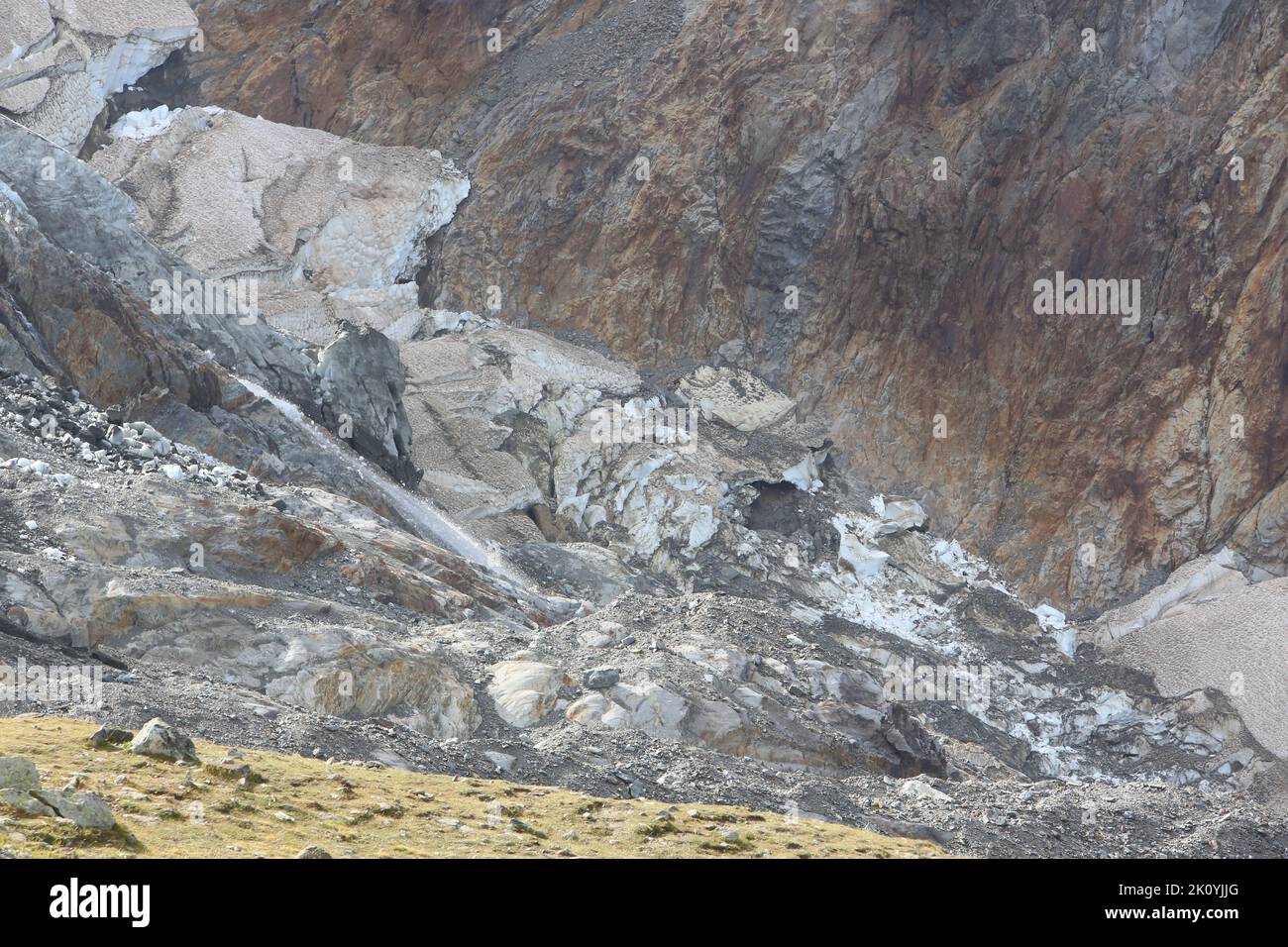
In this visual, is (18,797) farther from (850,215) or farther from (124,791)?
(850,215)

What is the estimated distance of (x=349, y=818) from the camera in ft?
36.9

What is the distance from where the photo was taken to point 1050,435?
119 ft

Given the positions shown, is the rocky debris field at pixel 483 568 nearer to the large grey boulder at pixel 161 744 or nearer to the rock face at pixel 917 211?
the large grey boulder at pixel 161 744

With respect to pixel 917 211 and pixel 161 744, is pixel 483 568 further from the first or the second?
pixel 917 211

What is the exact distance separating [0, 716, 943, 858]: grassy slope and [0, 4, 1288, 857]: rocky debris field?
19.9 inches

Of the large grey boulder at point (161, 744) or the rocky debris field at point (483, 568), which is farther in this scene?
the rocky debris field at point (483, 568)

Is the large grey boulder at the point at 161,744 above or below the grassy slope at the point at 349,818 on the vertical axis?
above

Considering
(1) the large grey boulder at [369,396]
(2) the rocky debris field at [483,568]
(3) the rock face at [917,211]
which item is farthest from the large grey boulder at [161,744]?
(3) the rock face at [917,211]

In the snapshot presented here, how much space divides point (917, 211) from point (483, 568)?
19.7m

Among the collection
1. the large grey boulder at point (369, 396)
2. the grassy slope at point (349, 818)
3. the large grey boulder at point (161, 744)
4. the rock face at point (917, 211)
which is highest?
the rock face at point (917, 211)

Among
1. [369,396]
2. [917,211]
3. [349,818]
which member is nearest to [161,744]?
[349,818]

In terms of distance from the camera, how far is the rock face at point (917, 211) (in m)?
34.3

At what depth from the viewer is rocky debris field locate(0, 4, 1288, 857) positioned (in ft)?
52.8

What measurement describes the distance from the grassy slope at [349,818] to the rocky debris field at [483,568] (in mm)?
506
